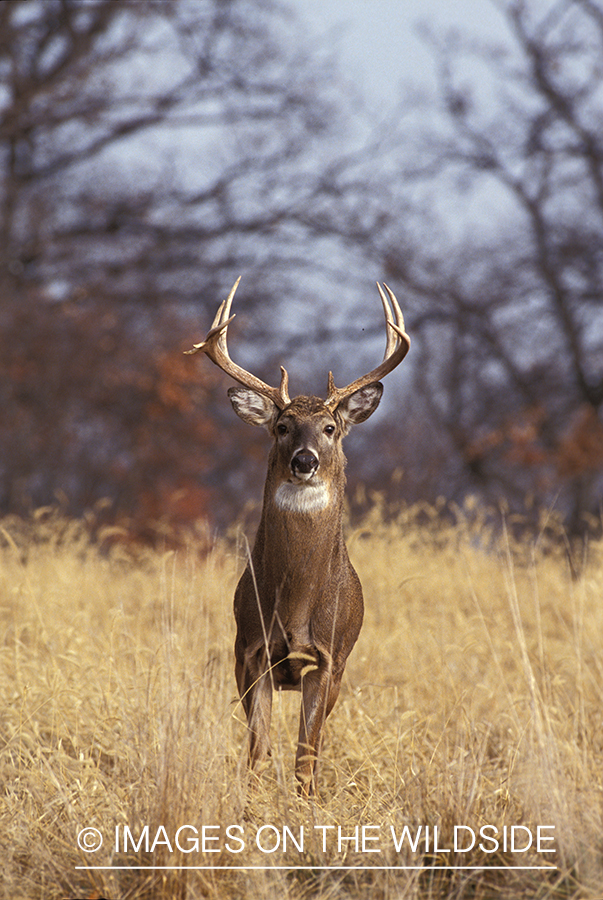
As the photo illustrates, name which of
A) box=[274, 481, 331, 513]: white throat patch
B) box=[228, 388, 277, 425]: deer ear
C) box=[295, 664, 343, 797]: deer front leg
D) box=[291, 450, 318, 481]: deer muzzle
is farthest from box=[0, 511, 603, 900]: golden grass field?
box=[228, 388, 277, 425]: deer ear

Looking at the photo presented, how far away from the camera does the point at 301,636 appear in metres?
4.24

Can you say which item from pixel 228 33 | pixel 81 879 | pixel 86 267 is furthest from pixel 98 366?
pixel 81 879

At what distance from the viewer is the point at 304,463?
3988 mm

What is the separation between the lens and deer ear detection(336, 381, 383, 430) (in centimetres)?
446

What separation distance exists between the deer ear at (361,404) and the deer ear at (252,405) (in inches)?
12.0

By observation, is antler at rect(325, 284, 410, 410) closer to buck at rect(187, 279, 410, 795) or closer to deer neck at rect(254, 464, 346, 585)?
buck at rect(187, 279, 410, 795)

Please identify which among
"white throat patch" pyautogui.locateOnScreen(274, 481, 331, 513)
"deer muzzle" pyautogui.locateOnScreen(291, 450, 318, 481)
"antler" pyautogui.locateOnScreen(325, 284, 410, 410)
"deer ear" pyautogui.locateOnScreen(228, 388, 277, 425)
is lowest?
"white throat patch" pyautogui.locateOnScreen(274, 481, 331, 513)

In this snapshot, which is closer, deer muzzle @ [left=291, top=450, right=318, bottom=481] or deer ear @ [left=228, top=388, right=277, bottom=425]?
deer muzzle @ [left=291, top=450, right=318, bottom=481]

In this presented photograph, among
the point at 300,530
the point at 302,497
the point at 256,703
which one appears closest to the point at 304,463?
the point at 302,497

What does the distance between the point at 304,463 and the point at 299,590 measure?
582 millimetres

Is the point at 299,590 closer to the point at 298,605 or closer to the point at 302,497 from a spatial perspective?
the point at 298,605

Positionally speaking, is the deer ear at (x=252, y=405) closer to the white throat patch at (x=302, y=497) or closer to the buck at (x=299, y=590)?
the buck at (x=299, y=590)

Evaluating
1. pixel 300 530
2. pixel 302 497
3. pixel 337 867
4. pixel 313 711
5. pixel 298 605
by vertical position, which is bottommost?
pixel 337 867

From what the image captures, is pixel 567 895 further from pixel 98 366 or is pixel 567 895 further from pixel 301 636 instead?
pixel 98 366
